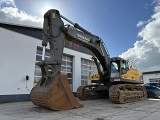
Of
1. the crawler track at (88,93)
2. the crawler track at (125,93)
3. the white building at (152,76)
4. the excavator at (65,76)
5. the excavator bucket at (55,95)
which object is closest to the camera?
the excavator bucket at (55,95)

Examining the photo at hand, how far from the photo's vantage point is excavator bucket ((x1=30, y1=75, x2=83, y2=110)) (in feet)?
19.8

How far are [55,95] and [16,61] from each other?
557 centimetres

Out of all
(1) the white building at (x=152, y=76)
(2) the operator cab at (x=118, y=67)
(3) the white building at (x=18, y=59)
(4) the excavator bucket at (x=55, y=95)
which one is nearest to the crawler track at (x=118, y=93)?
(2) the operator cab at (x=118, y=67)

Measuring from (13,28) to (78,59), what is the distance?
636 centimetres

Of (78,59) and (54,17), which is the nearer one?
(54,17)

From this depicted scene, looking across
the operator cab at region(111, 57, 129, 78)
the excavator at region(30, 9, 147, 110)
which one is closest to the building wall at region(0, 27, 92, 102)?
the excavator at region(30, 9, 147, 110)

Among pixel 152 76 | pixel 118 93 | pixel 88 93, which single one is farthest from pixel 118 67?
pixel 152 76

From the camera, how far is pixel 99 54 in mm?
10414

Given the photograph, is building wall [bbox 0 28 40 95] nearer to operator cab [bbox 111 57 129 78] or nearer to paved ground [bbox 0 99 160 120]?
paved ground [bbox 0 99 160 120]

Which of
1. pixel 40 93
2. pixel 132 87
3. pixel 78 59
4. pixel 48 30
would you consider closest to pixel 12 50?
pixel 48 30

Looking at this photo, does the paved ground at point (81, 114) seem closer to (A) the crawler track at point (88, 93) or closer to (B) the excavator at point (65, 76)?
(B) the excavator at point (65, 76)

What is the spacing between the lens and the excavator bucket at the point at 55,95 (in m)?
6.04

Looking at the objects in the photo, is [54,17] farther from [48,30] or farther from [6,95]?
[6,95]

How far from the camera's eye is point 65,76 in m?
6.85
